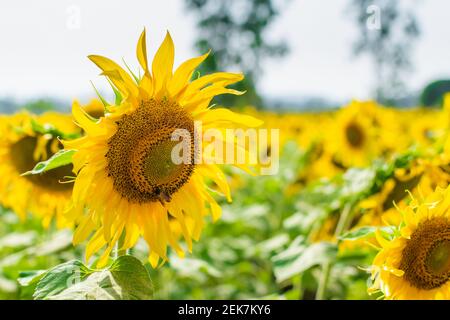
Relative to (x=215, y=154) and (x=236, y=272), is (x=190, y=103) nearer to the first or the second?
(x=215, y=154)

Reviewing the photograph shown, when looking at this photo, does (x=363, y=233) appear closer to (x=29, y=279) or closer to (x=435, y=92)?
(x=29, y=279)

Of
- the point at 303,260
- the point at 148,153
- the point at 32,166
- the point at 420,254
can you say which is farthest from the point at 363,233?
the point at 32,166

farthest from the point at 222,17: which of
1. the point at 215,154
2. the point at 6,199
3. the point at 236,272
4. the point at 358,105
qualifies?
the point at 215,154

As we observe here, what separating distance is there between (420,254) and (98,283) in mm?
596

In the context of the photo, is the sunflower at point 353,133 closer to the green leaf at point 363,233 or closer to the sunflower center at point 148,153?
the green leaf at point 363,233

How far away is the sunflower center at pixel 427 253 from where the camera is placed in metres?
1.07

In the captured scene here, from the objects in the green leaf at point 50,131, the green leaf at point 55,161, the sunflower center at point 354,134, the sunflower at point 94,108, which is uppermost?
the sunflower at point 94,108

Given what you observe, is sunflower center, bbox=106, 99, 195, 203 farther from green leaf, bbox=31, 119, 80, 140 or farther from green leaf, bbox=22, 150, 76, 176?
green leaf, bbox=31, 119, 80, 140

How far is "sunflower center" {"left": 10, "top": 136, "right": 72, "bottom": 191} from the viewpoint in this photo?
1491 millimetres

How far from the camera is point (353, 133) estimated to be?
9.98ft

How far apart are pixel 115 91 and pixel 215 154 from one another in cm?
25

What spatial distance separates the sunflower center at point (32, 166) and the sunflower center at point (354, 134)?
73.0 inches

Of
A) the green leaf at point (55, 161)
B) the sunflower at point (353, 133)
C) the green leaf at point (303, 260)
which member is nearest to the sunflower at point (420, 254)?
the green leaf at point (303, 260)

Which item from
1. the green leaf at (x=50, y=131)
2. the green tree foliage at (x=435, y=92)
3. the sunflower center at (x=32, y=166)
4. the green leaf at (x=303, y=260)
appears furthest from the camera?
the green tree foliage at (x=435, y=92)
